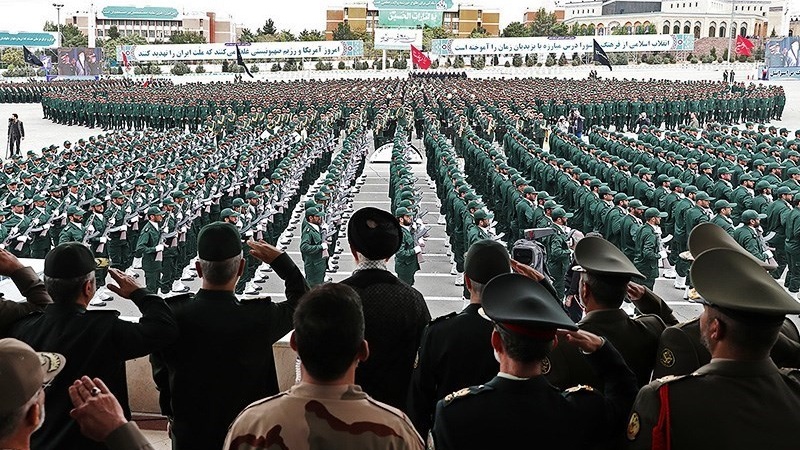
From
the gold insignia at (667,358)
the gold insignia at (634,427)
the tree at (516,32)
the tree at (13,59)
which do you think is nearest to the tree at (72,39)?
the tree at (13,59)

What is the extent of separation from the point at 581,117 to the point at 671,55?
145 feet

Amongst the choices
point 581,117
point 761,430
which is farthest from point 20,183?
point 581,117

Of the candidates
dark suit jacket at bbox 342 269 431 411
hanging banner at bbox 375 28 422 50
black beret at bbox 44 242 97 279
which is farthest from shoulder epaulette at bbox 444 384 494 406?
hanging banner at bbox 375 28 422 50

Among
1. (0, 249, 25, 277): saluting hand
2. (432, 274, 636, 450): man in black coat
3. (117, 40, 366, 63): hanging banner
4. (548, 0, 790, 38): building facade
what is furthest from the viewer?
(548, 0, 790, 38): building facade

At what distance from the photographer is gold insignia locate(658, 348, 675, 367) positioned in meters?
2.82

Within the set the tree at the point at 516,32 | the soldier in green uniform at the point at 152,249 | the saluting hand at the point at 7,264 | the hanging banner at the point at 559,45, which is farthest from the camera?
the tree at the point at 516,32

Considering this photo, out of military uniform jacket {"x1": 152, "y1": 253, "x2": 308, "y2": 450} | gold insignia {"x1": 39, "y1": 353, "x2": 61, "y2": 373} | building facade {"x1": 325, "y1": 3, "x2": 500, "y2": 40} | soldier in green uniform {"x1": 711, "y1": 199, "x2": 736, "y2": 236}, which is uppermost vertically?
building facade {"x1": 325, "y1": 3, "x2": 500, "y2": 40}

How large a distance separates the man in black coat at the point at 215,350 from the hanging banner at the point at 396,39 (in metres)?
59.0

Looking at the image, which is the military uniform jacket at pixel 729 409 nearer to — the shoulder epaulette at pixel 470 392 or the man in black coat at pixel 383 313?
the shoulder epaulette at pixel 470 392

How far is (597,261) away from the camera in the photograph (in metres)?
2.96

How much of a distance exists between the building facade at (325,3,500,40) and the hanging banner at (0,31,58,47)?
128ft

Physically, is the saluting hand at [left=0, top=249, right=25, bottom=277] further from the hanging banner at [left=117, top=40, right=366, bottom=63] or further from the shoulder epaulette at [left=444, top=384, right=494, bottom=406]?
the hanging banner at [left=117, top=40, right=366, bottom=63]

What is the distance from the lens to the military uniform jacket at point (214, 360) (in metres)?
3.04

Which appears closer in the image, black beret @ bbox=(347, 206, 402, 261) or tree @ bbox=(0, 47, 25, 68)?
black beret @ bbox=(347, 206, 402, 261)
